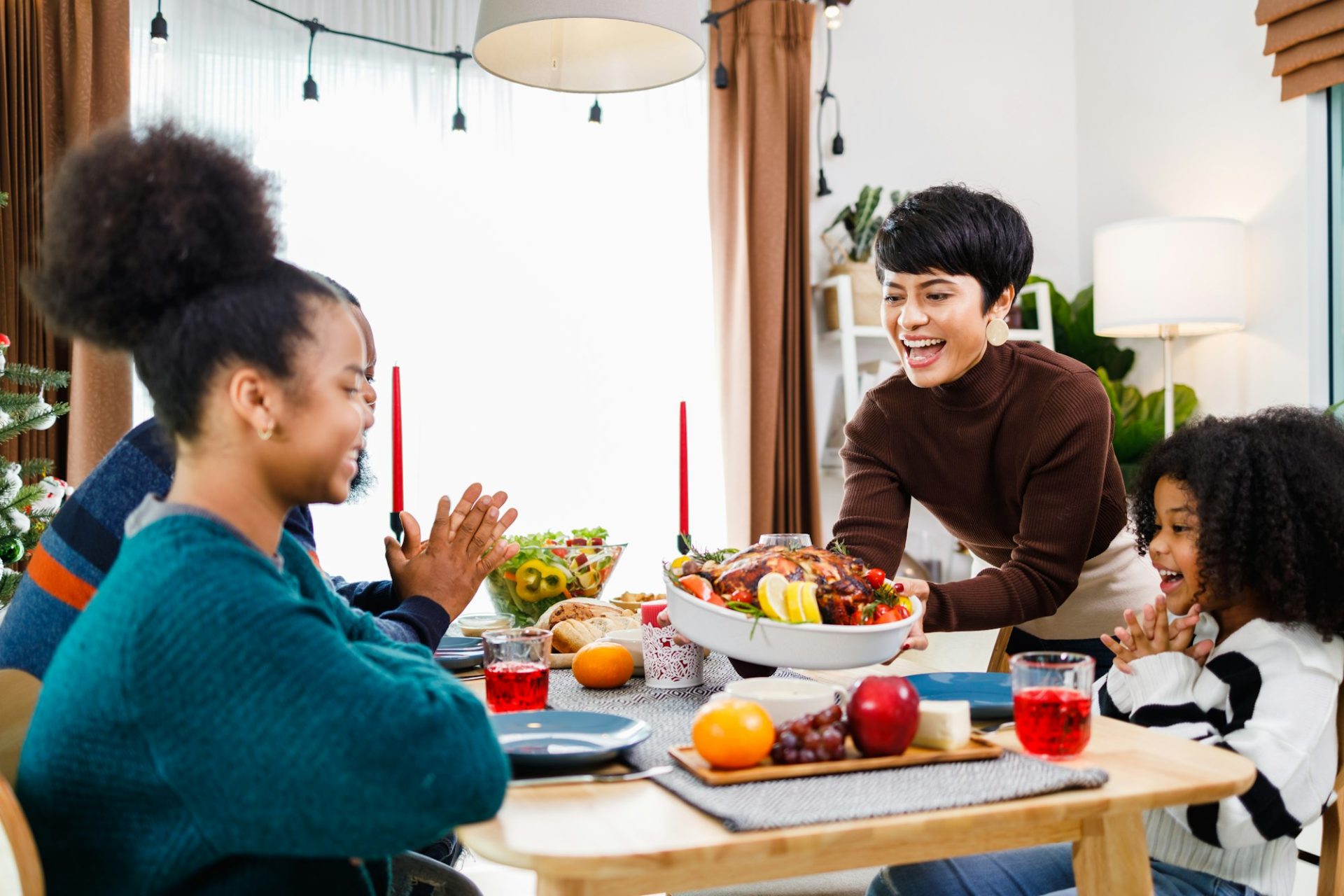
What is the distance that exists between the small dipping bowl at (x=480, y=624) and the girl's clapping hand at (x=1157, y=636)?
0.87 metres

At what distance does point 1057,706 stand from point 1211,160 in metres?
3.42

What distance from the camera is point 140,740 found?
0.74 meters

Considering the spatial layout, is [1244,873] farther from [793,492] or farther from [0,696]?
[793,492]

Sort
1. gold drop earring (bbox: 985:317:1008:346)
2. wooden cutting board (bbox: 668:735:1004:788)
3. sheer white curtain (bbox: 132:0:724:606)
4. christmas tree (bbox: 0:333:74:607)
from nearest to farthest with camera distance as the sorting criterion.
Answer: wooden cutting board (bbox: 668:735:1004:788)
gold drop earring (bbox: 985:317:1008:346)
christmas tree (bbox: 0:333:74:607)
sheer white curtain (bbox: 132:0:724:606)

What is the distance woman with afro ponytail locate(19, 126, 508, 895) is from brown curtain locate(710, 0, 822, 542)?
307 centimetres

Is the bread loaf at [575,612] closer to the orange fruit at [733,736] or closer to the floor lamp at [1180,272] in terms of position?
the orange fruit at [733,736]

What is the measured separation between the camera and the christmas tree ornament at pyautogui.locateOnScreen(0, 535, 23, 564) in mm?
2424

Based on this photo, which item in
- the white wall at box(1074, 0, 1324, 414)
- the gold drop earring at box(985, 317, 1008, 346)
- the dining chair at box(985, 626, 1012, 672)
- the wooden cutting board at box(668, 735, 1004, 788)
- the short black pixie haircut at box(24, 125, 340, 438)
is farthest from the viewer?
the white wall at box(1074, 0, 1324, 414)

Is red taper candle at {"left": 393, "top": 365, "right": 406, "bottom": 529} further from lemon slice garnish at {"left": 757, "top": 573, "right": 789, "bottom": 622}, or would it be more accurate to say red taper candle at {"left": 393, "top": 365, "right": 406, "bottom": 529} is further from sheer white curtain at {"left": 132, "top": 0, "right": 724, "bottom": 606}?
sheer white curtain at {"left": 132, "top": 0, "right": 724, "bottom": 606}

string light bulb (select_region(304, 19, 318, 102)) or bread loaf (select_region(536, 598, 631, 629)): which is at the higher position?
string light bulb (select_region(304, 19, 318, 102))

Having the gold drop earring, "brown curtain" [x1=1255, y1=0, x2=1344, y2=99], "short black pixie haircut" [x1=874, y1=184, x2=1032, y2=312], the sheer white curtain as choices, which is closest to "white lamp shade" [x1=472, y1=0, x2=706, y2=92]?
"short black pixie haircut" [x1=874, y1=184, x2=1032, y2=312]

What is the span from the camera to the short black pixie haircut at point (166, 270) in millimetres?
815

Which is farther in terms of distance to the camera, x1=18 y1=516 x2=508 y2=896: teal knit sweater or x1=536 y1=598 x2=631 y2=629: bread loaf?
x1=536 y1=598 x2=631 y2=629: bread loaf

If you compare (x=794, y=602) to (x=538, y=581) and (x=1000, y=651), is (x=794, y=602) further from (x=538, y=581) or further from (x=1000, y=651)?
(x=1000, y=651)
